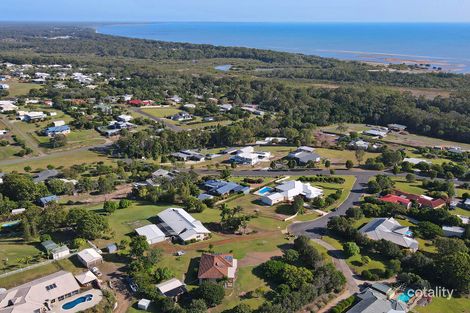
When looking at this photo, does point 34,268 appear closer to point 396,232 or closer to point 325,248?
point 325,248

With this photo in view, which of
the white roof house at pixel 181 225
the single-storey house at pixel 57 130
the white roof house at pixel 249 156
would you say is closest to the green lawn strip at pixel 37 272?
the white roof house at pixel 181 225

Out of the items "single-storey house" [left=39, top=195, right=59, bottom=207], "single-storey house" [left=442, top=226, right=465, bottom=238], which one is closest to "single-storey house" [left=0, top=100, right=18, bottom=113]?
"single-storey house" [left=39, top=195, right=59, bottom=207]

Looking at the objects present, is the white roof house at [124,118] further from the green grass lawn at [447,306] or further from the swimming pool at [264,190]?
the green grass lawn at [447,306]

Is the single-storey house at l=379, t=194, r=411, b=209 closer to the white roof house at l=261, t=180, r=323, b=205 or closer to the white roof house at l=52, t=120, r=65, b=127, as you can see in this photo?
the white roof house at l=261, t=180, r=323, b=205

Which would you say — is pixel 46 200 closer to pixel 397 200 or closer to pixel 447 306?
pixel 397 200

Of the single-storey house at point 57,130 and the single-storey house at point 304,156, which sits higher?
the single-storey house at point 304,156
